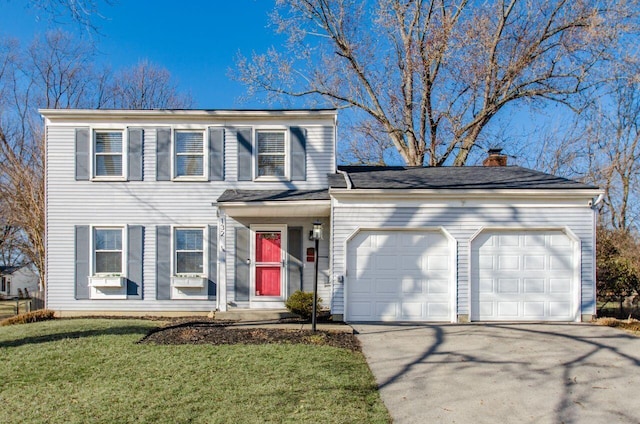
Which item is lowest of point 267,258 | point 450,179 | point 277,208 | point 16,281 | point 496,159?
point 16,281

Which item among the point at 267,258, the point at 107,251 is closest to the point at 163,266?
the point at 107,251

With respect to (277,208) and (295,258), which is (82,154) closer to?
(277,208)

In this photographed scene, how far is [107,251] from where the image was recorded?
37.6 ft

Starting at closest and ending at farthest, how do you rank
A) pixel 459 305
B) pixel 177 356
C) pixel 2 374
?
1. pixel 2 374
2. pixel 177 356
3. pixel 459 305

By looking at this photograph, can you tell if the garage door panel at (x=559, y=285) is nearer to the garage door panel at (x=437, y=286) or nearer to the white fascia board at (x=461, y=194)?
the white fascia board at (x=461, y=194)

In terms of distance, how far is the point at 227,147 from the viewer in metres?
11.6

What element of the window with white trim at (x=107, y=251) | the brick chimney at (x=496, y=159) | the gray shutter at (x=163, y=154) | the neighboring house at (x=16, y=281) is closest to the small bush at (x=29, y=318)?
the window with white trim at (x=107, y=251)

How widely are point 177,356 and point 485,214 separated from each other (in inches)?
263

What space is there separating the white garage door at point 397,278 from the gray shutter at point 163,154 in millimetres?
5250

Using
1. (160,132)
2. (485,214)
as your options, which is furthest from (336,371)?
(160,132)

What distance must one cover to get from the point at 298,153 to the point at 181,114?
3.12m

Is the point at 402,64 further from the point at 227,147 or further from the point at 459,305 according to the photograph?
the point at 459,305

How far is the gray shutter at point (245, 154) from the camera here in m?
11.5

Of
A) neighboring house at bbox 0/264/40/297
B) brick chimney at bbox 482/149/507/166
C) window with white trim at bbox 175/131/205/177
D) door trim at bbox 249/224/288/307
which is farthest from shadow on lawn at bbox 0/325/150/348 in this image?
neighboring house at bbox 0/264/40/297
